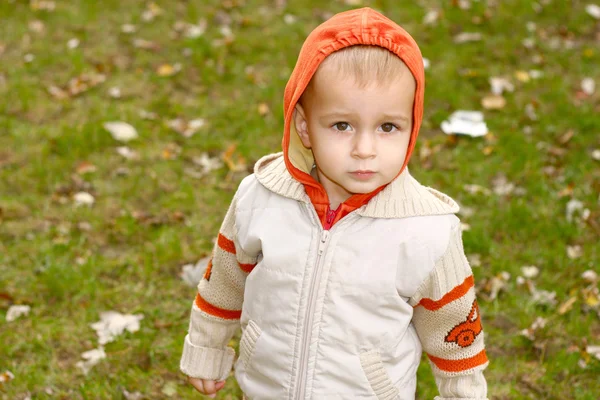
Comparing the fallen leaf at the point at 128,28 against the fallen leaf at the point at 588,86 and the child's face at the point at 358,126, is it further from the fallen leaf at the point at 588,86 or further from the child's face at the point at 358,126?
the child's face at the point at 358,126

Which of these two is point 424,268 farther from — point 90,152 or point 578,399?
point 90,152

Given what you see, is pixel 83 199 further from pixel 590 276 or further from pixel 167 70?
pixel 590 276

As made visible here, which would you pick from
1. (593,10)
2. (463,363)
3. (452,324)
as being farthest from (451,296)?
(593,10)

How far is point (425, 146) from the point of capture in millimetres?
5078

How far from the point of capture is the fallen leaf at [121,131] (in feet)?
17.2

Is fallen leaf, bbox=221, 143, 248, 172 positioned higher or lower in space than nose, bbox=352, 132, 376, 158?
lower

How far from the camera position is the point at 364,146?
1.98 metres

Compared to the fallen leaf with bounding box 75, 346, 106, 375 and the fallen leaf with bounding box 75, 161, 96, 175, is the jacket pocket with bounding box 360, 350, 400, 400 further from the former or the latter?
the fallen leaf with bounding box 75, 161, 96, 175

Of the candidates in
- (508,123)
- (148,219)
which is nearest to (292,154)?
(148,219)

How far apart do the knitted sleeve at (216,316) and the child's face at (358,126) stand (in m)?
0.58

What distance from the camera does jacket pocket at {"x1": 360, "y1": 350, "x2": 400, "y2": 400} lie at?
2.20 m

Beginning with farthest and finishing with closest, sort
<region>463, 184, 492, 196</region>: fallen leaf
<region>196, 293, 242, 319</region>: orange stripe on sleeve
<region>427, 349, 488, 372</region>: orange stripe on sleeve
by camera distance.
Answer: <region>463, 184, 492, 196</region>: fallen leaf < <region>196, 293, 242, 319</region>: orange stripe on sleeve < <region>427, 349, 488, 372</region>: orange stripe on sleeve

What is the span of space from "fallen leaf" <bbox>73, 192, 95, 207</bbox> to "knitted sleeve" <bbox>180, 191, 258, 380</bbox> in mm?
2256

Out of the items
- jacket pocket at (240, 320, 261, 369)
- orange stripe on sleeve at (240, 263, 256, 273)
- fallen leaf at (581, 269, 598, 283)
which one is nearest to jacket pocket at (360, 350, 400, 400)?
jacket pocket at (240, 320, 261, 369)
